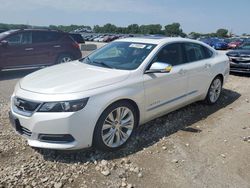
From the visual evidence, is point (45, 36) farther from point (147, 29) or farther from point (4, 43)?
point (147, 29)

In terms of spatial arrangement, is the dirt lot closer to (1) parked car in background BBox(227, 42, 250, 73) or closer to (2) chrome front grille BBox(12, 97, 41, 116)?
(2) chrome front grille BBox(12, 97, 41, 116)

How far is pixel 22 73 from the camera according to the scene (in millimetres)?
9750

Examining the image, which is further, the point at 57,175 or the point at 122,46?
the point at 122,46

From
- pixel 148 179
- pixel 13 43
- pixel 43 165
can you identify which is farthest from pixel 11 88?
pixel 148 179

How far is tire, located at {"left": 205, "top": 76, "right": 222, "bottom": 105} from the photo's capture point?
588cm

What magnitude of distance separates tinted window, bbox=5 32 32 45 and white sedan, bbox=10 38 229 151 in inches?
201

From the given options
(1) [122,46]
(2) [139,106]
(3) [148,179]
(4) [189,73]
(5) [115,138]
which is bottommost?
(3) [148,179]

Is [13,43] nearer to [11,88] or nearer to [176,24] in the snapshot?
[11,88]

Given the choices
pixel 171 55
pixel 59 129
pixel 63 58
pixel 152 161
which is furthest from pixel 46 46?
pixel 152 161

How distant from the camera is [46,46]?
31.7 feet

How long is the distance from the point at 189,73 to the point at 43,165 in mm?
2920

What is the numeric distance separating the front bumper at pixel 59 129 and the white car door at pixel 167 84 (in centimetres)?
113

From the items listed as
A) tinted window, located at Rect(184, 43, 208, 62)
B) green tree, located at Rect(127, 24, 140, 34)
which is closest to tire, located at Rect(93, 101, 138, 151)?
tinted window, located at Rect(184, 43, 208, 62)

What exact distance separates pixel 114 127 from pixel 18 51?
6.54 metres
